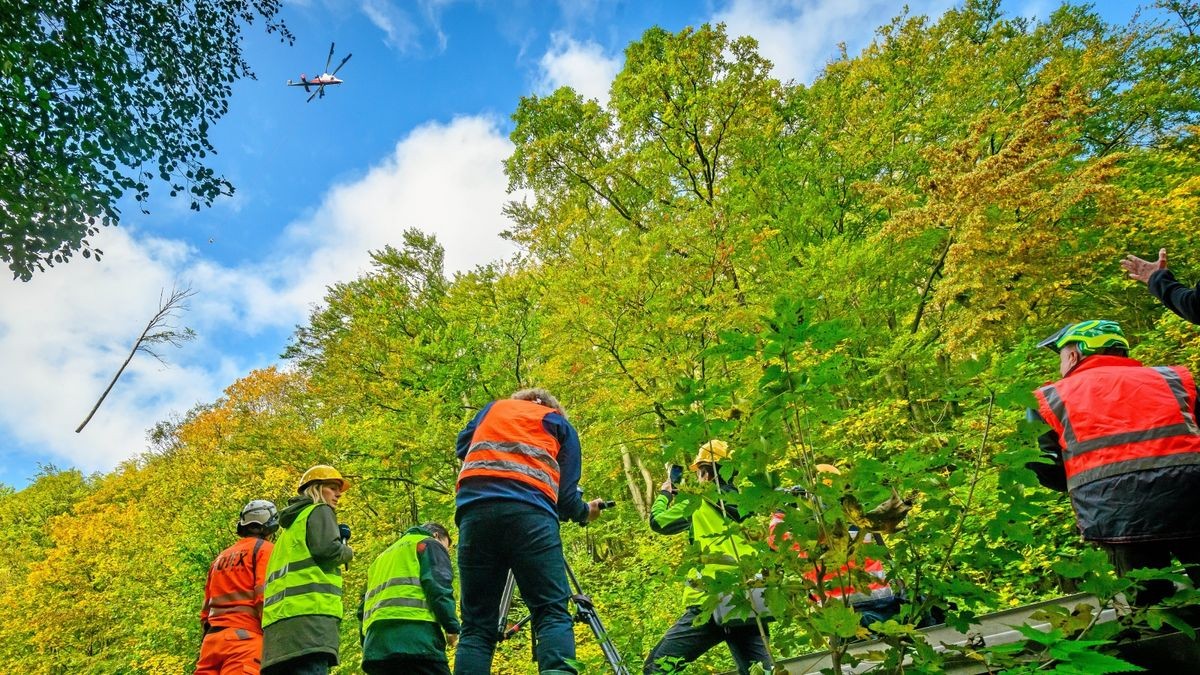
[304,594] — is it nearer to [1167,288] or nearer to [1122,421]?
[1122,421]

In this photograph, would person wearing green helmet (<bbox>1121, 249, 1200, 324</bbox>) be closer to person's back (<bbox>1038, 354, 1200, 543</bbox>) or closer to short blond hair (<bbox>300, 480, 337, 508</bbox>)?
person's back (<bbox>1038, 354, 1200, 543</bbox>)

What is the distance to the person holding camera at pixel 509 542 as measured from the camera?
2555mm

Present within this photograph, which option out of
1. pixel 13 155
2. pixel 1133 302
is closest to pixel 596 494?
pixel 1133 302

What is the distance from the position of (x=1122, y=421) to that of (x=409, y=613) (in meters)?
3.53

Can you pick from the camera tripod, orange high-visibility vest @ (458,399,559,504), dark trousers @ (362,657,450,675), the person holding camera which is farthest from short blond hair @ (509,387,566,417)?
dark trousers @ (362,657,450,675)

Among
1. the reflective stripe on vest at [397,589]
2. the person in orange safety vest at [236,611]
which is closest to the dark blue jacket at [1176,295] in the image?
the reflective stripe on vest at [397,589]

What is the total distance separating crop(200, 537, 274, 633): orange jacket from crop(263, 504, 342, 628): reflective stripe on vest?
295 mm

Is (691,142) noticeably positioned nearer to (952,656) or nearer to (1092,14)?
(1092,14)

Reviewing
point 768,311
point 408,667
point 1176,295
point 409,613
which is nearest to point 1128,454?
point 1176,295

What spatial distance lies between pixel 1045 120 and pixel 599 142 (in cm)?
911

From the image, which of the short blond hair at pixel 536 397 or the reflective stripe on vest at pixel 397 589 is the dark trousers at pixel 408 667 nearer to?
the reflective stripe on vest at pixel 397 589

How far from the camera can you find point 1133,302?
30.6 ft

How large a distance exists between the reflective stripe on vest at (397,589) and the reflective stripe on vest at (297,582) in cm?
20

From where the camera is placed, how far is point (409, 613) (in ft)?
11.2
